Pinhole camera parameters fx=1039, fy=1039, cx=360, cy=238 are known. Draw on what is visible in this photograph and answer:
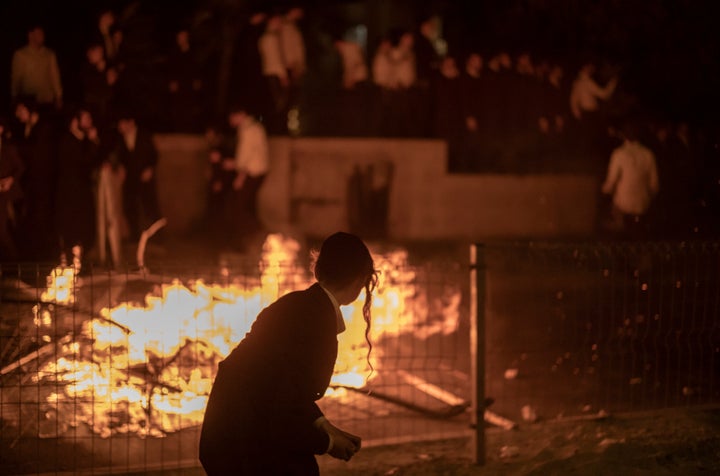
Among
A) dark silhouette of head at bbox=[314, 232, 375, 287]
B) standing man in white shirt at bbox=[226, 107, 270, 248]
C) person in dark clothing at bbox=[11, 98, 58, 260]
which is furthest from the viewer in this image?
standing man in white shirt at bbox=[226, 107, 270, 248]

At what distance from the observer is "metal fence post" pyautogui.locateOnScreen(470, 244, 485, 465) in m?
6.02

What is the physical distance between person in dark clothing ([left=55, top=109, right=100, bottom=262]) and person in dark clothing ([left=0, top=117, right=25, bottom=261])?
0.61m

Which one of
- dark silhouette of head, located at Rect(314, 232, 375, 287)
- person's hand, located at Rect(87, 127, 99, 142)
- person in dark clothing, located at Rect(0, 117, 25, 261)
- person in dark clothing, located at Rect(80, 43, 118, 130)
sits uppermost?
person in dark clothing, located at Rect(80, 43, 118, 130)

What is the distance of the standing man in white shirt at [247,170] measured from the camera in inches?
571

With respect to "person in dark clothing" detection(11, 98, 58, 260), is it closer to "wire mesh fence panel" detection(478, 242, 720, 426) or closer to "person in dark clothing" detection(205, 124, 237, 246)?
"person in dark clothing" detection(205, 124, 237, 246)

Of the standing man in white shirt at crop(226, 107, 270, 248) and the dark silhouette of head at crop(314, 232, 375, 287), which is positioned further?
the standing man in white shirt at crop(226, 107, 270, 248)

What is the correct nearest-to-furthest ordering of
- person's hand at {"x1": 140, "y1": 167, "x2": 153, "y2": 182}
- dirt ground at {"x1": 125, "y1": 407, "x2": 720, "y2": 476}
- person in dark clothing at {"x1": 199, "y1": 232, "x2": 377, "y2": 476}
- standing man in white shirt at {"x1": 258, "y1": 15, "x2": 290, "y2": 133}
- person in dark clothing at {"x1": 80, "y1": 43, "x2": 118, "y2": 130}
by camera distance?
person in dark clothing at {"x1": 199, "y1": 232, "x2": 377, "y2": 476}, dirt ground at {"x1": 125, "y1": 407, "x2": 720, "y2": 476}, person in dark clothing at {"x1": 80, "y1": 43, "x2": 118, "y2": 130}, person's hand at {"x1": 140, "y1": 167, "x2": 153, "y2": 182}, standing man in white shirt at {"x1": 258, "y1": 15, "x2": 290, "y2": 133}

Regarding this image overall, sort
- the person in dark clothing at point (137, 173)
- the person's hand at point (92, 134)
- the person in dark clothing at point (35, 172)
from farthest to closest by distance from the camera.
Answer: the person in dark clothing at point (137, 173), the person's hand at point (92, 134), the person in dark clothing at point (35, 172)

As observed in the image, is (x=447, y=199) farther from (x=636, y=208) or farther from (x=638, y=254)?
(x=638, y=254)

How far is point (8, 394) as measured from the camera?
20.4 ft

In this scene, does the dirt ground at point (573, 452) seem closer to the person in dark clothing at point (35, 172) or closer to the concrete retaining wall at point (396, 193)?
the person in dark clothing at point (35, 172)

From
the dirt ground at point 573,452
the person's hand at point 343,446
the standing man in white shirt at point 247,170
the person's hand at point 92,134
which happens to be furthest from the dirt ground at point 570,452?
the standing man in white shirt at point 247,170

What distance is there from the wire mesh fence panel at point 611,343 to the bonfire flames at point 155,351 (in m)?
1.53

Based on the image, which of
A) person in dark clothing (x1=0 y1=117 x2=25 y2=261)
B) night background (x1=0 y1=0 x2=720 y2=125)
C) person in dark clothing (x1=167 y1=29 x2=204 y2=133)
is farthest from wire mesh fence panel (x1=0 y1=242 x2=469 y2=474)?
person in dark clothing (x1=167 y1=29 x2=204 y2=133)
